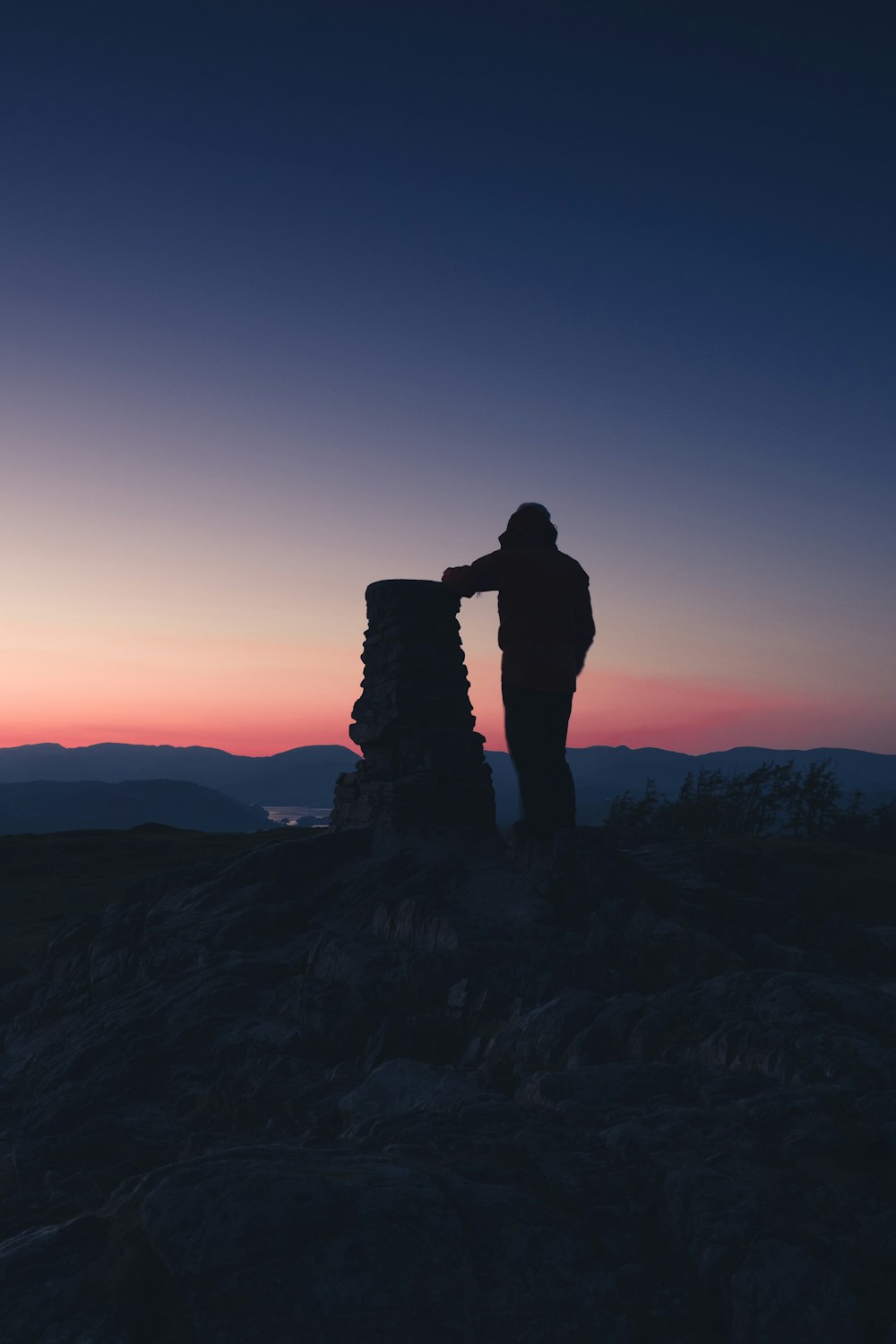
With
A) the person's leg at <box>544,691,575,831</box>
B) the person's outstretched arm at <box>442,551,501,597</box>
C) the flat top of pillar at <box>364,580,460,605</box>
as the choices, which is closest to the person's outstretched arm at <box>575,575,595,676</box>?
the person's leg at <box>544,691,575,831</box>

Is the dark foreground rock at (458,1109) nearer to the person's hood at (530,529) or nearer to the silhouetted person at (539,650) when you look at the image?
the silhouetted person at (539,650)

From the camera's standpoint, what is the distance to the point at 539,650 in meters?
9.85

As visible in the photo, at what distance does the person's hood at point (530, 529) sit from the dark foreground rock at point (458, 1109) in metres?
3.33

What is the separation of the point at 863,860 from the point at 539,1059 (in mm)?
18219

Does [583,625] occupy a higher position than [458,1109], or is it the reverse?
[583,625]

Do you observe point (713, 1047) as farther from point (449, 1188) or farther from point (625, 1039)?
point (449, 1188)

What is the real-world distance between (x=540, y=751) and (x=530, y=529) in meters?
2.51

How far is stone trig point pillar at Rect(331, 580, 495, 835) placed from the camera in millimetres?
11081

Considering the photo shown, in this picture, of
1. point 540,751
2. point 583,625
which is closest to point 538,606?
point 583,625

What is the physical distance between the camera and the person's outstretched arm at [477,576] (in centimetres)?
1030

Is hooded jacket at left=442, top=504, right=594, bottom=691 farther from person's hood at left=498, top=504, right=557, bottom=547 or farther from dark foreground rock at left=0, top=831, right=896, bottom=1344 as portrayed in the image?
dark foreground rock at left=0, top=831, right=896, bottom=1344

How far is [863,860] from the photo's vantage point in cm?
2194

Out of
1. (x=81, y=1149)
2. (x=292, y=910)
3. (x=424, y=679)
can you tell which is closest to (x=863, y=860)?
(x=424, y=679)

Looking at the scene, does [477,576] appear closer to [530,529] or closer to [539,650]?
[530,529]
